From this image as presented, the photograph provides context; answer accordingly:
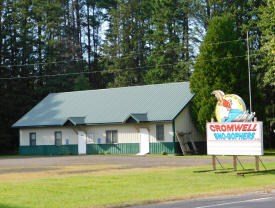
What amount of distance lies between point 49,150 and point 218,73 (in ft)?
63.1

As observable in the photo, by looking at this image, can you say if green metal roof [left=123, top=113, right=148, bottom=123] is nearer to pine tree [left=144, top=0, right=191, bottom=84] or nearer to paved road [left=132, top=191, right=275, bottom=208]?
pine tree [left=144, top=0, right=191, bottom=84]

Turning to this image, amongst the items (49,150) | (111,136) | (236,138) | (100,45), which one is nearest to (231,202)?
(236,138)

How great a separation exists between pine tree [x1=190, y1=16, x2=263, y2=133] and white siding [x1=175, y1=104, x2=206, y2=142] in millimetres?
577

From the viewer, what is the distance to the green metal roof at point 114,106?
3994 cm

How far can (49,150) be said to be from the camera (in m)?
45.9

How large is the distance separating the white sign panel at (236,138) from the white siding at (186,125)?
16721mm

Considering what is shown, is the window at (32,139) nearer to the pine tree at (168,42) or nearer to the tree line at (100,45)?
the tree line at (100,45)

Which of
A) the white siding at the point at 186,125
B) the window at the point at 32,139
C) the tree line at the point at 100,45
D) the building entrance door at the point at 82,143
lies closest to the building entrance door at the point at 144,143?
the white siding at the point at 186,125

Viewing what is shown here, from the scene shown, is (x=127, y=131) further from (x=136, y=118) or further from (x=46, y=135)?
(x=46, y=135)

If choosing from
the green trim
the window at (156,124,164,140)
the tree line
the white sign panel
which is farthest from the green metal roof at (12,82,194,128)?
the white sign panel

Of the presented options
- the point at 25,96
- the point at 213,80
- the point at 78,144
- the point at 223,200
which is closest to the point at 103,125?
the point at 78,144

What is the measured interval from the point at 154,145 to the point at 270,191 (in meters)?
24.2

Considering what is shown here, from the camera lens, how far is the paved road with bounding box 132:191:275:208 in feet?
40.4

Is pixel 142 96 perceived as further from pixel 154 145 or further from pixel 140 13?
pixel 140 13
